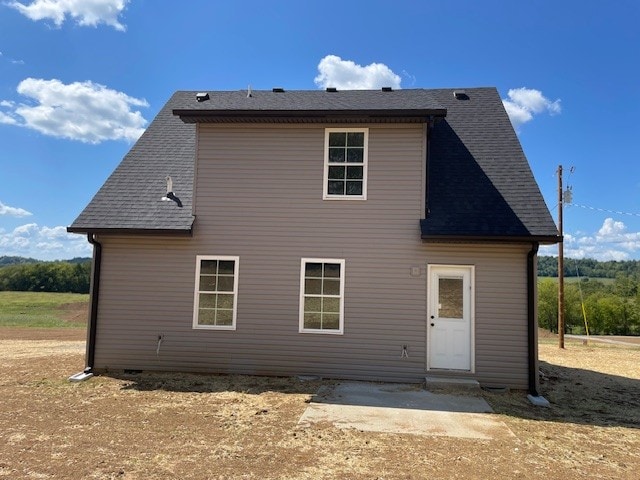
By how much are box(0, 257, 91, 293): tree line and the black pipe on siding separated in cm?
3993

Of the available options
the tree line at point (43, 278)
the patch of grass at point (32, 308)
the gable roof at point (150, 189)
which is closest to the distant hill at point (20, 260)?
the tree line at point (43, 278)

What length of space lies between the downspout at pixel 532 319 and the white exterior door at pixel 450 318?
977mm

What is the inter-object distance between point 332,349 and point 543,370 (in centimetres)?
551

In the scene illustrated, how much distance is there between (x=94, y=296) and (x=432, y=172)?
7.28 m

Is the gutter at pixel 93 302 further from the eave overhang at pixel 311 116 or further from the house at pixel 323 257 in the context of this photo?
the eave overhang at pixel 311 116

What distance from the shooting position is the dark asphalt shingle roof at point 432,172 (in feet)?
26.5

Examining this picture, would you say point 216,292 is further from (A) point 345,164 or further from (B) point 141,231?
(A) point 345,164

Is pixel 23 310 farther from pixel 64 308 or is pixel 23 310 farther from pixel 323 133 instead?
pixel 323 133

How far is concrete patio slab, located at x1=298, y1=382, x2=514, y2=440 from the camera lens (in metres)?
5.57

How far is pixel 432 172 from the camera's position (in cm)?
906

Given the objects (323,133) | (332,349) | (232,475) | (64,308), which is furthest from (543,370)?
(64,308)

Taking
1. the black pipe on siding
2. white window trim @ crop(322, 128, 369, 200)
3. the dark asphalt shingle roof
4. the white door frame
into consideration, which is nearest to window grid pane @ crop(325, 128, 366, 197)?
white window trim @ crop(322, 128, 369, 200)

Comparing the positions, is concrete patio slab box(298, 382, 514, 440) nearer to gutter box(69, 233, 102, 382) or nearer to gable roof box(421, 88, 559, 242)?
gable roof box(421, 88, 559, 242)

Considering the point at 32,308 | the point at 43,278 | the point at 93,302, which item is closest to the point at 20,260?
the point at 43,278
